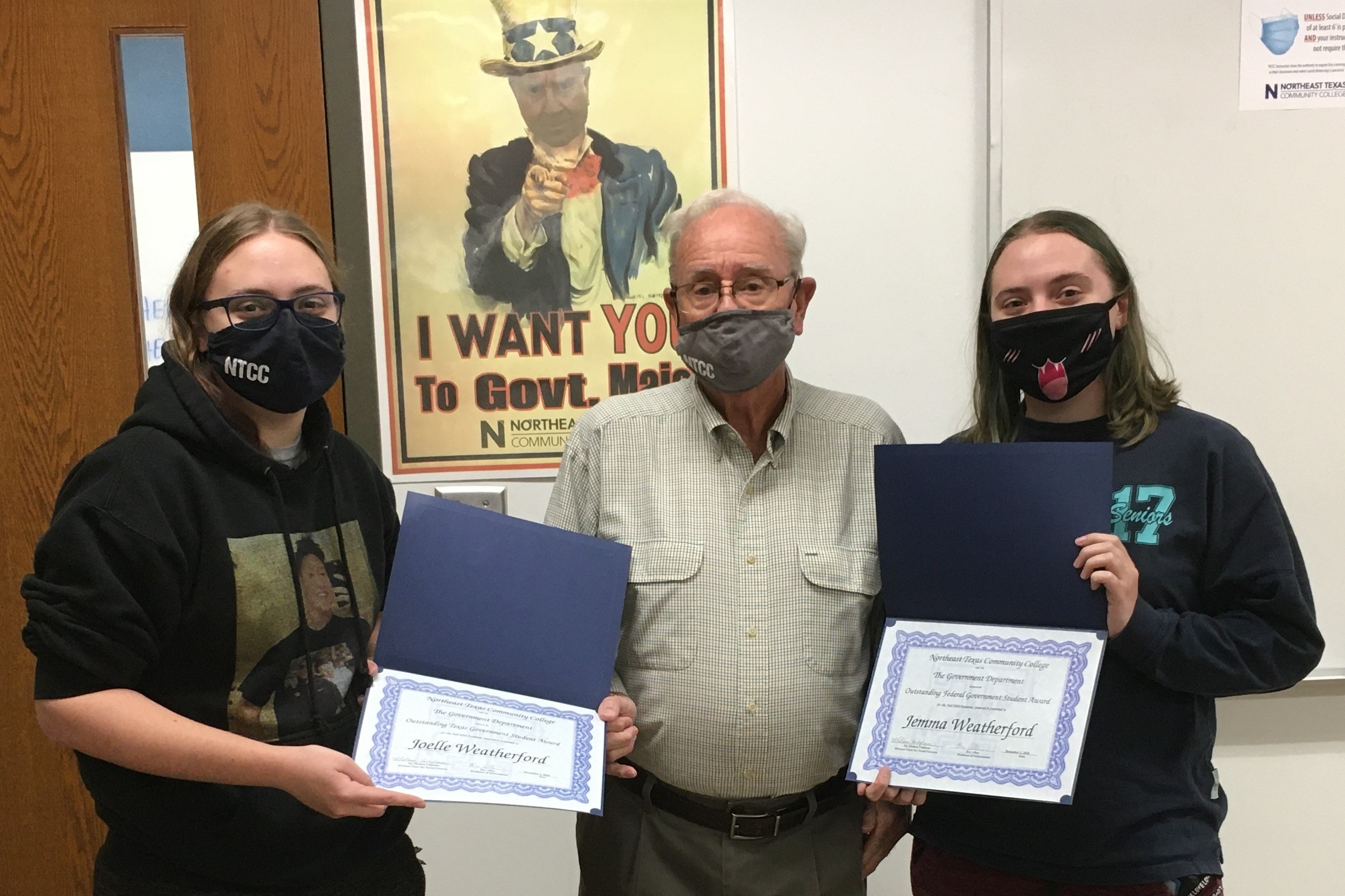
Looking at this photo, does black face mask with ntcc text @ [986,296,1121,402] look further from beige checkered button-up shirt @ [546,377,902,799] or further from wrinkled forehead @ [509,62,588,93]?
wrinkled forehead @ [509,62,588,93]

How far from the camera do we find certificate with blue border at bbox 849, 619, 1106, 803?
112cm

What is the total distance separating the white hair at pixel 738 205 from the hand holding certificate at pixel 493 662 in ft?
1.80

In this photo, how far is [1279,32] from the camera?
189 cm

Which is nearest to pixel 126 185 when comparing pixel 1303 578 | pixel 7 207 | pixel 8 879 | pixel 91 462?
pixel 7 207

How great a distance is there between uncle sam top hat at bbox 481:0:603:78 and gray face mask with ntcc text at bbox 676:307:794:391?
2.90 ft

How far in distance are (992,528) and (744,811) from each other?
0.59 meters

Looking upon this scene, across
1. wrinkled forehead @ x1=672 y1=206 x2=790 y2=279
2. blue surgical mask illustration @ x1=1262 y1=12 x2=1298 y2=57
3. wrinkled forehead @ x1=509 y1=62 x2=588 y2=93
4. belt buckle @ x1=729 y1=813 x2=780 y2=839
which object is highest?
blue surgical mask illustration @ x1=1262 y1=12 x2=1298 y2=57

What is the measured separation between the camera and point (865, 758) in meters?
1.19

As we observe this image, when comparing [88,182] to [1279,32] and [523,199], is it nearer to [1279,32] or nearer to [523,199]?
[523,199]

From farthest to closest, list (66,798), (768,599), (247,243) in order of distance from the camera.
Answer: (66,798) < (768,599) < (247,243)

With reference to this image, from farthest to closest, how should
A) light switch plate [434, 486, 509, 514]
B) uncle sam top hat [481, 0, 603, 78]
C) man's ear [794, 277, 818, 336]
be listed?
light switch plate [434, 486, 509, 514]
uncle sam top hat [481, 0, 603, 78]
man's ear [794, 277, 818, 336]

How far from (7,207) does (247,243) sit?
1.18 meters

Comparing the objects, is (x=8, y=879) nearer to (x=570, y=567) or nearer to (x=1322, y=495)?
(x=570, y=567)

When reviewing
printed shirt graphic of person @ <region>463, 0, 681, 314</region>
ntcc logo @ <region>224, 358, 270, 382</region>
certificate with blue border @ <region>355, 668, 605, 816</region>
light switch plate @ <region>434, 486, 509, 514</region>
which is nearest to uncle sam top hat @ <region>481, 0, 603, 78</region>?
printed shirt graphic of person @ <region>463, 0, 681, 314</region>
